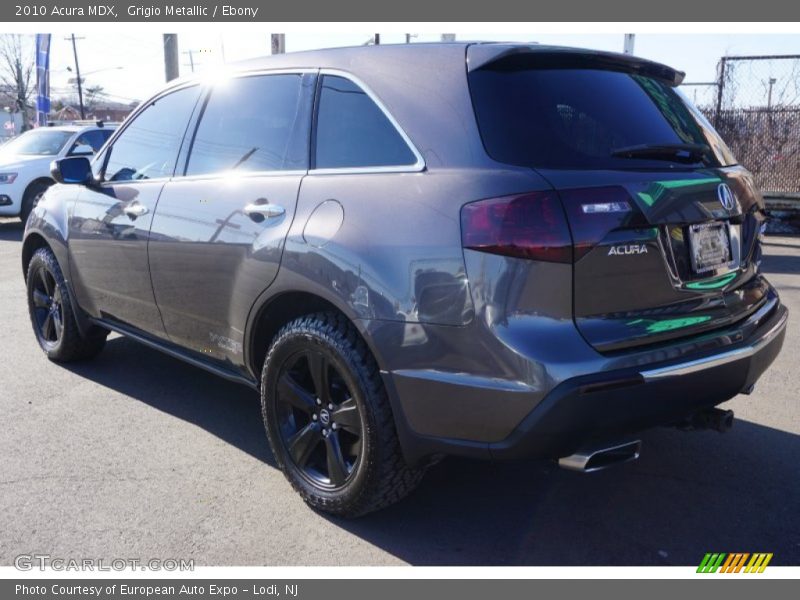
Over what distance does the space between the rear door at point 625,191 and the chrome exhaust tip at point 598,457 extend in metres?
0.36

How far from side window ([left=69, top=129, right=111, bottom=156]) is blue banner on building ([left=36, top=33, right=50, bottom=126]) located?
8.67m

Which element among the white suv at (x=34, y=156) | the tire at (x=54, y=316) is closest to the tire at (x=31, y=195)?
the white suv at (x=34, y=156)

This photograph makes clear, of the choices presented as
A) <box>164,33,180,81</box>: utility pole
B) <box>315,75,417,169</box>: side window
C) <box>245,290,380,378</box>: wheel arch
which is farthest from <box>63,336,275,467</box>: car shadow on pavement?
<box>164,33,180,81</box>: utility pole

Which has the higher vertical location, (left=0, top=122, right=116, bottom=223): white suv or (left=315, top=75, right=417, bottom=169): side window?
(left=315, top=75, right=417, bottom=169): side window

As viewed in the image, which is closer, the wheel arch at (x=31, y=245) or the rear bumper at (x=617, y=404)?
the rear bumper at (x=617, y=404)

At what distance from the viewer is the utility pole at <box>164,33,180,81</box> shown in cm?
1409

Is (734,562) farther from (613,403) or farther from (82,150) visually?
(82,150)

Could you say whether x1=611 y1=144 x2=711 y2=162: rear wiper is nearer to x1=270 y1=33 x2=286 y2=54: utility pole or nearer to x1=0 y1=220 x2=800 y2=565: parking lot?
x1=0 y1=220 x2=800 y2=565: parking lot

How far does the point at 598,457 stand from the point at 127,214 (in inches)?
113

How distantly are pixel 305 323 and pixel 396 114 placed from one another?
2.93 feet

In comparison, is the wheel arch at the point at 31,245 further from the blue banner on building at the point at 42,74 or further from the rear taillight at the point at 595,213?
the blue banner on building at the point at 42,74

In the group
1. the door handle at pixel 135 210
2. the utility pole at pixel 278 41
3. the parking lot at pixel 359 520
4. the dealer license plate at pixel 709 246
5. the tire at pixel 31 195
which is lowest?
the tire at pixel 31 195

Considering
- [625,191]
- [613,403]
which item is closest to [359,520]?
[613,403]

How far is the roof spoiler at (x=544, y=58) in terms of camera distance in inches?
106
